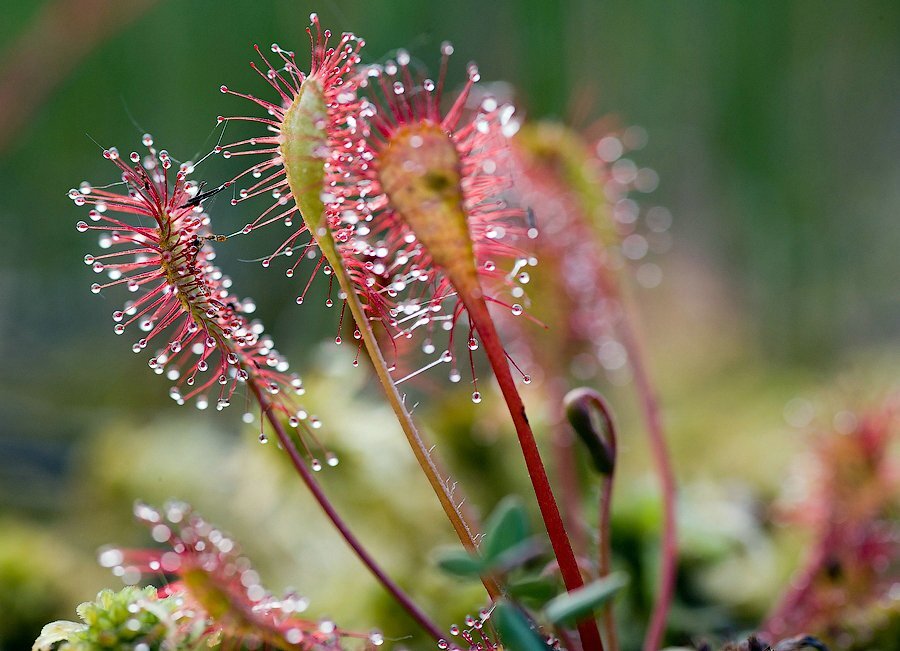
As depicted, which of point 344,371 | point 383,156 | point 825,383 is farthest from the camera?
point 825,383

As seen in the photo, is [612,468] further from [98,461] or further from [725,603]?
[98,461]

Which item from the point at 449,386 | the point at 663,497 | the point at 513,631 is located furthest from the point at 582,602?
the point at 449,386

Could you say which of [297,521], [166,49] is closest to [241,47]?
[166,49]

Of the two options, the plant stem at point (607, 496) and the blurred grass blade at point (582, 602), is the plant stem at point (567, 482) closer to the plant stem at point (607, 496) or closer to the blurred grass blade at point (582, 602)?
the plant stem at point (607, 496)

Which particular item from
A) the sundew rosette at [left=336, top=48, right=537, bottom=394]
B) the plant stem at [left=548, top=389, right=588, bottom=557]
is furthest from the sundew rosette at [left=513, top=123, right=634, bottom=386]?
the sundew rosette at [left=336, top=48, right=537, bottom=394]

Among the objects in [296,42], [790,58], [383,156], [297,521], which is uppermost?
[296,42]

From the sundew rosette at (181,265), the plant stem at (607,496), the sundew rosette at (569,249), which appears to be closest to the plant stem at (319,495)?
the sundew rosette at (181,265)
